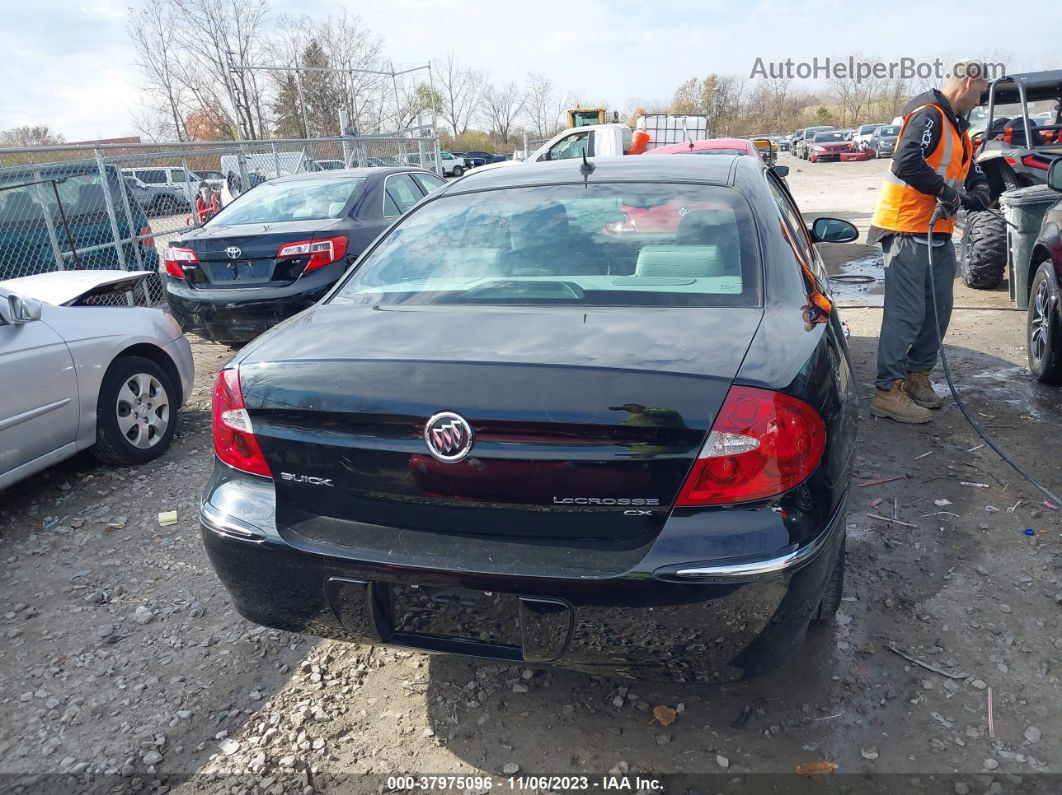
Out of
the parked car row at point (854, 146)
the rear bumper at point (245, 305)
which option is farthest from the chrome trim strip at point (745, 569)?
the parked car row at point (854, 146)

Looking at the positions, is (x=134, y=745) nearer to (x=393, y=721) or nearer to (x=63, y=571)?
(x=393, y=721)

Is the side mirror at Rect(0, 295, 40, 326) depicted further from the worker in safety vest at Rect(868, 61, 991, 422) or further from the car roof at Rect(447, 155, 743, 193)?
the worker in safety vest at Rect(868, 61, 991, 422)

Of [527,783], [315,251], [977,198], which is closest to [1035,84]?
[977,198]

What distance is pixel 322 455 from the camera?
6.81 feet

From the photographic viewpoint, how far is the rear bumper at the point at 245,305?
621 cm

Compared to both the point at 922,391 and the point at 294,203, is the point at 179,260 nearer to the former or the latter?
the point at 294,203

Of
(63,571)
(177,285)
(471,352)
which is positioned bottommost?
(63,571)

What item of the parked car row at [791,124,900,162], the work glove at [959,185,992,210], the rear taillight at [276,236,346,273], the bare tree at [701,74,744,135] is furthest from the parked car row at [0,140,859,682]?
the bare tree at [701,74,744,135]

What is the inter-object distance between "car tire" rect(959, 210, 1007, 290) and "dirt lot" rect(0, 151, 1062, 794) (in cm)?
513

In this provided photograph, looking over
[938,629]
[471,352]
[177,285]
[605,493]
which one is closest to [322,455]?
[471,352]

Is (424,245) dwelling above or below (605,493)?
above

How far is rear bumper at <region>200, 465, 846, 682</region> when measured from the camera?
72.7 inches

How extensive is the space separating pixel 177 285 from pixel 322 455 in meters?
5.30

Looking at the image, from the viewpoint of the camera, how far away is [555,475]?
74.0 inches
